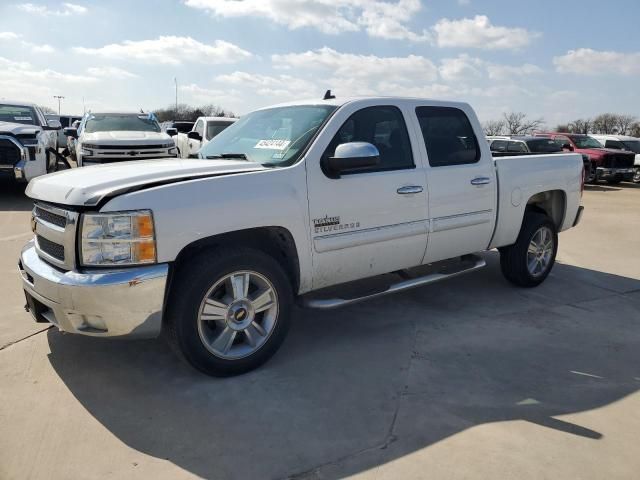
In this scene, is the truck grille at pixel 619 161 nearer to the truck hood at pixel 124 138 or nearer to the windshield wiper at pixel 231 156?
the truck hood at pixel 124 138

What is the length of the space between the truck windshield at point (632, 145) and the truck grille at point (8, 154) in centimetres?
2105

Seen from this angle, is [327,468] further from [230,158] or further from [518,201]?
[518,201]

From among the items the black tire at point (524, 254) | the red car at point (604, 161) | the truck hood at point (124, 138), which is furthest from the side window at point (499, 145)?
the black tire at point (524, 254)

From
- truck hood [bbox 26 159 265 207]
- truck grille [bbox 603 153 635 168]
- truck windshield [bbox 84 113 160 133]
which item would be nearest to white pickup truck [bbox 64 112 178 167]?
truck windshield [bbox 84 113 160 133]

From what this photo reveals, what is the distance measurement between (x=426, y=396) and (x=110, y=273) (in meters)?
2.07

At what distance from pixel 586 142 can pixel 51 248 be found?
68.7 feet

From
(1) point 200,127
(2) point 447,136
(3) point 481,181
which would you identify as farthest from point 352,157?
(1) point 200,127

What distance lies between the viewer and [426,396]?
3395 millimetres

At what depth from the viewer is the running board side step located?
12.9ft

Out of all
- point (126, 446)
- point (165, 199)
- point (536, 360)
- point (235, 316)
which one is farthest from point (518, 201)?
point (126, 446)

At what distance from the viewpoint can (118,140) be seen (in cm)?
1088

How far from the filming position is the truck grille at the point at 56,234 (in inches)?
125

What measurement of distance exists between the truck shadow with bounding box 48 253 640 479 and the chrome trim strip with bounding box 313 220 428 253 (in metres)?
0.81

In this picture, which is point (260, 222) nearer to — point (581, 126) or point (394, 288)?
point (394, 288)
